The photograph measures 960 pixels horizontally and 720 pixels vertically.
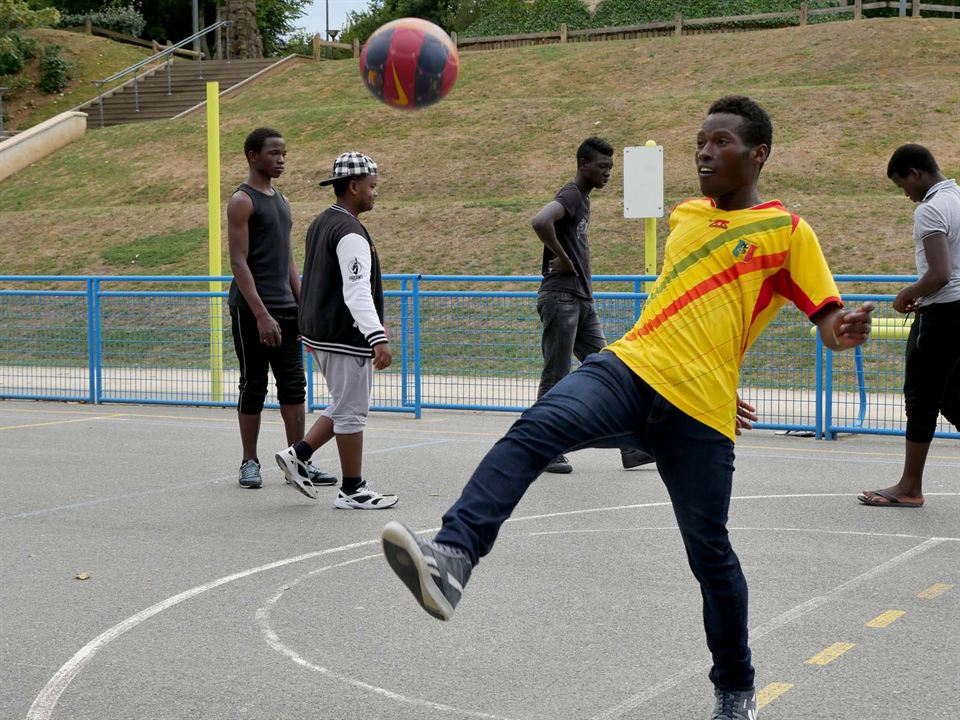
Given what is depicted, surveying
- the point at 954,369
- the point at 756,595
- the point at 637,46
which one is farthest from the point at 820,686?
the point at 637,46

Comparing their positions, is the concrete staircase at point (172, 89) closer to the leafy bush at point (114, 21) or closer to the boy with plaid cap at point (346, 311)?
the leafy bush at point (114, 21)

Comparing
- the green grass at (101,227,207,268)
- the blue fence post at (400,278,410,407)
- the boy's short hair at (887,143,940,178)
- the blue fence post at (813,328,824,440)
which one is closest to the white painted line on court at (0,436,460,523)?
the blue fence post at (400,278,410,407)

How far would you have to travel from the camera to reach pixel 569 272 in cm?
920

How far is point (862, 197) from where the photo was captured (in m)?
23.1

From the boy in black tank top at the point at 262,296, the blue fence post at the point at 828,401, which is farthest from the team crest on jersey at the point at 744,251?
the blue fence post at the point at 828,401

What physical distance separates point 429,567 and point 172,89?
129 ft

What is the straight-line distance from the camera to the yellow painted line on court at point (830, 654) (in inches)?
190

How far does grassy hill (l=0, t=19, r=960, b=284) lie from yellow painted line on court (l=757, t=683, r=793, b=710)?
629 inches

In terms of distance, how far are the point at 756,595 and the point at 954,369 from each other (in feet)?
8.62

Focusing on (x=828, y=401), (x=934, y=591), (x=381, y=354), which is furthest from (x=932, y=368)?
(x=828, y=401)

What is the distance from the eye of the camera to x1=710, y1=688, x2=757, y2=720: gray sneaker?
405cm

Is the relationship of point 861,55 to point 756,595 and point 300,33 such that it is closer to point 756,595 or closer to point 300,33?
point 756,595

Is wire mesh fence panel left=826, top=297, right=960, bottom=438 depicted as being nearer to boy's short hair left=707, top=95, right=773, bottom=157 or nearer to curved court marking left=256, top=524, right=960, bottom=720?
curved court marking left=256, top=524, right=960, bottom=720

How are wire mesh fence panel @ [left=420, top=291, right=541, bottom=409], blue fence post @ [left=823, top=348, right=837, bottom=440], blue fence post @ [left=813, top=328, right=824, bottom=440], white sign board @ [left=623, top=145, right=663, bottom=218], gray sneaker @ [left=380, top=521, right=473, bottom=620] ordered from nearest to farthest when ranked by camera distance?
gray sneaker @ [left=380, top=521, right=473, bottom=620] → blue fence post @ [left=823, top=348, right=837, bottom=440] → blue fence post @ [left=813, top=328, right=824, bottom=440] → wire mesh fence panel @ [left=420, top=291, right=541, bottom=409] → white sign board @ [left=623, top=145, right=663, bottom=218]
